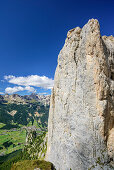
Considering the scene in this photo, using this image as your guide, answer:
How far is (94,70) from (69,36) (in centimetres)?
1462

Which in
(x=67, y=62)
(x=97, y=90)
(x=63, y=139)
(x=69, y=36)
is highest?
(x=69, y=36)

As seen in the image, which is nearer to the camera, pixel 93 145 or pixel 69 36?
pixel 93 145

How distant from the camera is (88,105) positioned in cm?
2267

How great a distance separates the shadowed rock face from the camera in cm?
2100

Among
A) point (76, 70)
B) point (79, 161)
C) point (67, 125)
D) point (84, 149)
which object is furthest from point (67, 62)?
point (79, 161)

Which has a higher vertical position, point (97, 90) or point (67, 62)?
point (67, 62)

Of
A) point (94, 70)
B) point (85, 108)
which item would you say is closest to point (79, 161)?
point (85, 108)

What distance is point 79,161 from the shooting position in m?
23.0

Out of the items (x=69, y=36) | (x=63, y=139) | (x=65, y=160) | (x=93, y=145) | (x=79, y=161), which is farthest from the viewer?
(x=69, y=36)

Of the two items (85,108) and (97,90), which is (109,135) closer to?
(85,108)

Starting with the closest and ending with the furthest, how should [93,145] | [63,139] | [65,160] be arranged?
[93,145] < [65,160] < [63,139]

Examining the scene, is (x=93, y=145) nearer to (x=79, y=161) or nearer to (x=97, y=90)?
(x=79, y=161)

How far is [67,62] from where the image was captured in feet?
98.5

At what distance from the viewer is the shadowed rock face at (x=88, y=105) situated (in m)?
21.0
